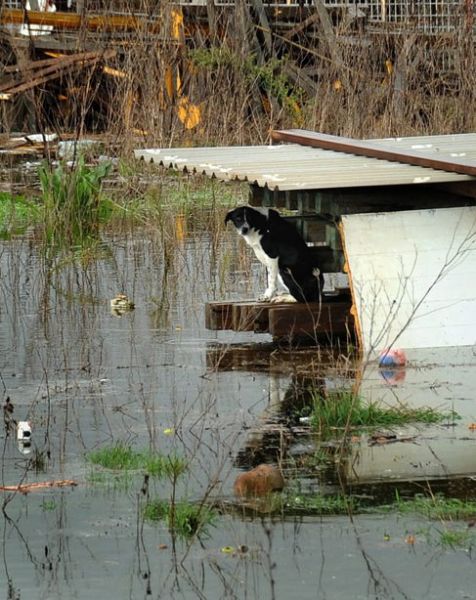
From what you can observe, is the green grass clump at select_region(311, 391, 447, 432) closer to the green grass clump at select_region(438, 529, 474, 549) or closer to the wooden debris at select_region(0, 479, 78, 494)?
the wooden debris at select_region(0, 479, 78, 494)

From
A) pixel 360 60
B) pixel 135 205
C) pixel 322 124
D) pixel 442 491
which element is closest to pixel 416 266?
pixel 442 491

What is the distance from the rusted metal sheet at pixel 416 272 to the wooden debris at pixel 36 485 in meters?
2.99

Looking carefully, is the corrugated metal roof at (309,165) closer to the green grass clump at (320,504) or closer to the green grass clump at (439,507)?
the green grass clump at (320,504)

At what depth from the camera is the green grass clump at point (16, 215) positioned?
14.5 m

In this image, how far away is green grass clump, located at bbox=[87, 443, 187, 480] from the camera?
635cm

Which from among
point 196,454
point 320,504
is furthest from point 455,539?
point 196,454

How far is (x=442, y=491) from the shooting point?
6.04 m

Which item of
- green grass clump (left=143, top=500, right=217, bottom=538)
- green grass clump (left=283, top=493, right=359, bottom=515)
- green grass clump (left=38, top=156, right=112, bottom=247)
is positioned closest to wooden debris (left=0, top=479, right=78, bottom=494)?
green grass clump (left=143, top=500, right=217, bottom=538)

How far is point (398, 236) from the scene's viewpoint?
29.6 feet

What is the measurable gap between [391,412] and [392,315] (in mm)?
1625

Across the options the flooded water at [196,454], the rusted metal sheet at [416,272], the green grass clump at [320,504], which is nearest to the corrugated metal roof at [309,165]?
the rusted metal sheet at [416,272]

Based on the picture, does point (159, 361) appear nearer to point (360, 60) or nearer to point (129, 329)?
point (129, 329)

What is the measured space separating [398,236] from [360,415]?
2.11 m

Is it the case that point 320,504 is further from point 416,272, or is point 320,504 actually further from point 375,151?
point 375,151
